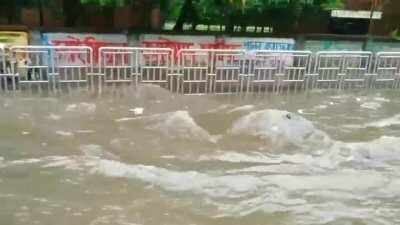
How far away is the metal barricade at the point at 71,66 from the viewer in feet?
32.3

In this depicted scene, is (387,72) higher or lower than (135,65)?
lower

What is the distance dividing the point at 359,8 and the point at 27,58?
12681 mm

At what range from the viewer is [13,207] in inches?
198

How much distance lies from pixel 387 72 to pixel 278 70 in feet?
11.4

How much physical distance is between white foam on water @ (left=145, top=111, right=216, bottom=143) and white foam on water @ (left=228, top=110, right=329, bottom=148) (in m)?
0.57

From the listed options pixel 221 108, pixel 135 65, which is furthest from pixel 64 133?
pixel 221 108

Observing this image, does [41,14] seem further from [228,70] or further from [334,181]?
[334,181]

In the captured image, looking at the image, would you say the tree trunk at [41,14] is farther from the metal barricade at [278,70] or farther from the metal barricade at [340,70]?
the metal barricade at [340,70]

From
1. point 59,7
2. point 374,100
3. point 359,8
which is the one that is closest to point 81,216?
point 374,100

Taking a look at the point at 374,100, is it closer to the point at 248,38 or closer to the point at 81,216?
the point at 248,38

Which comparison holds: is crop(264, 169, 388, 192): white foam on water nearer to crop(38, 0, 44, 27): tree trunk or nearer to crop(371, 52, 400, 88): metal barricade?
crop(371, 52, 400, 88): metal barricade

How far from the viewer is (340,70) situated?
38.8ft

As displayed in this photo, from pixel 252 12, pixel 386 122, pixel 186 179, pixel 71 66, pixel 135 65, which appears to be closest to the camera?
pixel 186 179

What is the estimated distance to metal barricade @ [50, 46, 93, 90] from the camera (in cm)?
984
